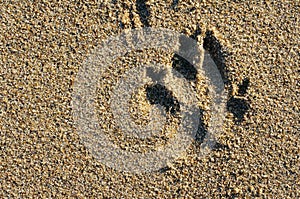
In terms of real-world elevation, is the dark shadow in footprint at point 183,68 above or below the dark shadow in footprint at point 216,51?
below

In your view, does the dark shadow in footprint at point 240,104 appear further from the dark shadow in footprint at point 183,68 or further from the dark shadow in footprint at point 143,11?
the dark shadow in footprint at point 143,11

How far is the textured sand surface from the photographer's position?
4.55 ft

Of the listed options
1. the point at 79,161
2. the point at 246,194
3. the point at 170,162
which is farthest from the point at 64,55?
the point at 246,194

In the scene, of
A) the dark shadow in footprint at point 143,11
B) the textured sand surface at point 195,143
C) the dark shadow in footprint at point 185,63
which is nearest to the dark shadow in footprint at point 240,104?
the textured sand surface at point 195,143

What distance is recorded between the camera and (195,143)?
1.41 m

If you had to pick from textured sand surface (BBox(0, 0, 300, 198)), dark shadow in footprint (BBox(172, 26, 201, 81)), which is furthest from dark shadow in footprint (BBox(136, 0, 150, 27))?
dark shadow in footprint (BBox(172, 26, 201, 81))

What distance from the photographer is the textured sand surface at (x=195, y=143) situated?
4.55 ft

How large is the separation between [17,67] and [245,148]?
0.90 metres

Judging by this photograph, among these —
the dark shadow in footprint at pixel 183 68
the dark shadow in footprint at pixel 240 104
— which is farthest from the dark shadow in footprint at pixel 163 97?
the dark shadow in footprint at pixel 240 104

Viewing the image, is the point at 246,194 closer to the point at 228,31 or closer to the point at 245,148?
the point at 245,148

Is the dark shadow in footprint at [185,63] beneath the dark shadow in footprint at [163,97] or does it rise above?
above

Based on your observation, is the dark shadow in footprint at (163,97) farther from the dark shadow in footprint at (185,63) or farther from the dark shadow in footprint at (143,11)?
the dark shadow in footprint at (143,11)

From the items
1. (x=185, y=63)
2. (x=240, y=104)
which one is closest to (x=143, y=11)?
(x=185, y=63)

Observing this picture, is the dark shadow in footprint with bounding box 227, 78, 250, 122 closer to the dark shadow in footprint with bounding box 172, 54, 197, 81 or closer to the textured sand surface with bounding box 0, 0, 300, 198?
the textured sand surface with bounding box 0, 0, 300, 198
